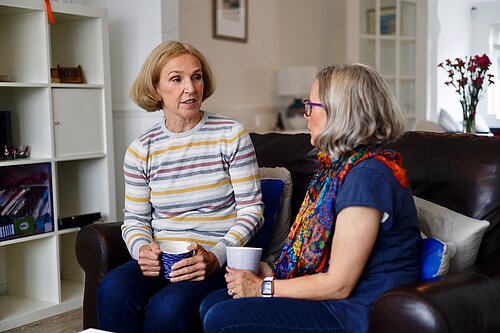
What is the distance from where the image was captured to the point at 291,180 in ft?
7.80

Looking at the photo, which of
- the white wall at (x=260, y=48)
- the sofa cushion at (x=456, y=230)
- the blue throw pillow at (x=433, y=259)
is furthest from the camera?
the white wall at (x=260, y=48)

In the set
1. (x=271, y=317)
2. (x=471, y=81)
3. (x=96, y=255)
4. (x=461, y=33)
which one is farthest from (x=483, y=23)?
(x=271, y=317)

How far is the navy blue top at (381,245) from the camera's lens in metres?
1.56

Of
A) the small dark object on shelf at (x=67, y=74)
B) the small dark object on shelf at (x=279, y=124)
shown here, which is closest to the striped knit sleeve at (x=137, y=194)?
the small dark object on shelf at (x=67, y=74)

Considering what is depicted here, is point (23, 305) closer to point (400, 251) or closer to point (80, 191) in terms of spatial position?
point (80, 191)

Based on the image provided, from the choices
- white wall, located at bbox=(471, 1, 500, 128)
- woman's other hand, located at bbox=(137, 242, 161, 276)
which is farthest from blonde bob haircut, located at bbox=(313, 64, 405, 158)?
white wall, located at bbox=(471, 1, 500, 128)

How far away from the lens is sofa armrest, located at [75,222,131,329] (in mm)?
2201

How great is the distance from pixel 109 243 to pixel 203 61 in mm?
694

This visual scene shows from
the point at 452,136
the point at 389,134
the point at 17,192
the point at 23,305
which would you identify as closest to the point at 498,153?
the point at 452,136

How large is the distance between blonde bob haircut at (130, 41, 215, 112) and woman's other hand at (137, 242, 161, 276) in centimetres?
53

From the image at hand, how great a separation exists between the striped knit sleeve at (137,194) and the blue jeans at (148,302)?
0.19 m

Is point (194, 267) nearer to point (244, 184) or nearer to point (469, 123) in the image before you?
point (244, 184)

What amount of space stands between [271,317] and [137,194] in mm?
786

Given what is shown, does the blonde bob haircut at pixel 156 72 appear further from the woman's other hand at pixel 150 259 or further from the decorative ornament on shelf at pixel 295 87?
the decorative ornament on shelf at pixel 295 87
